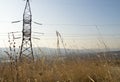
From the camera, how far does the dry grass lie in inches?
139

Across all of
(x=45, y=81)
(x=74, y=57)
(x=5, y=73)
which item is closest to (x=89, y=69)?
(x=74, y=57)

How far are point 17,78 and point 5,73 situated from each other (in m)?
0.65

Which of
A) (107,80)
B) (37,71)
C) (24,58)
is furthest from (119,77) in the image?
(24,58)

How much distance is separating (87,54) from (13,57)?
243cm

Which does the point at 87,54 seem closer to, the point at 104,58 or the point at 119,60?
the point at 119,60

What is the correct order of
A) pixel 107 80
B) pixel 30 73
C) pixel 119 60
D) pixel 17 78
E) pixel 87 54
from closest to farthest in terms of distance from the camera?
pixel 17 78, pixel 107 80, pixel 30 73, pixel 119 60, pixel 87 54

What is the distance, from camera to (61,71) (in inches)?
164

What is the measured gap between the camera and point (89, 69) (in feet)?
15.6

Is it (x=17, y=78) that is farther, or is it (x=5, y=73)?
(x=5, y=73)

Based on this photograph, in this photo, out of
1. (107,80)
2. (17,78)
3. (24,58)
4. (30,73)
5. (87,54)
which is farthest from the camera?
(87,54)

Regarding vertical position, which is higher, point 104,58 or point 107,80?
point 104,58

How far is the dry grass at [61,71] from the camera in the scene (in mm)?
3531

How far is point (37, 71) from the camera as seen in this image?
158 inches

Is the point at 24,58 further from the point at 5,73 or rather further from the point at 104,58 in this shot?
the point at 104,58
